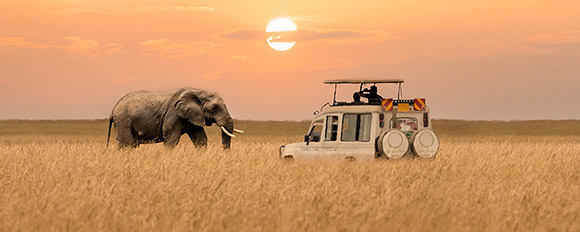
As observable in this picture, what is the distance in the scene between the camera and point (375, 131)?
585 inches

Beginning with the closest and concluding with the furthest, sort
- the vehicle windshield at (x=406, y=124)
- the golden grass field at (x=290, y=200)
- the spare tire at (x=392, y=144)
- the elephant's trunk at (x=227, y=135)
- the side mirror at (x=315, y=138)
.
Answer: the golden grass field at (x=290, y=200) → the spare tire at (x=392, y=144) → the vehicle windshield at (x=406, y=124) → the side mirror at (x=315, y=138) → the elephant's trunk at (x=227, y=135)

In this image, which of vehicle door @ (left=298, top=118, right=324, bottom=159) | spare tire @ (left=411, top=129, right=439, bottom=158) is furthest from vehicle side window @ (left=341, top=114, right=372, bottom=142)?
spare tire @ (left=411, top=129, right=439, bottom=158)

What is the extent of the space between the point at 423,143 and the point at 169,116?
10798 millimetres

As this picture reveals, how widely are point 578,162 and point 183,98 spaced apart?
1142cm

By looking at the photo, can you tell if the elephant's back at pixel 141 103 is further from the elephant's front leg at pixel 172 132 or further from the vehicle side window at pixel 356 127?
the vehicle side window at pixel 356 127

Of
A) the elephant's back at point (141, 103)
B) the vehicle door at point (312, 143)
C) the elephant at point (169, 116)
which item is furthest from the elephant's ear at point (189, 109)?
the vehicle door at point (312, 143)

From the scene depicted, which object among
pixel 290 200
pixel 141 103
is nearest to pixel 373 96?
pixel 290 200

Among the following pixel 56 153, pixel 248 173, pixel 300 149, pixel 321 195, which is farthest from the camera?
pixel 56 153

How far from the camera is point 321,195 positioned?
1011 cm

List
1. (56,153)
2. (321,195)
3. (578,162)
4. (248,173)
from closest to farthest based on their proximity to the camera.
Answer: (321,195) < (248,173) < (578,162) < (56,153)

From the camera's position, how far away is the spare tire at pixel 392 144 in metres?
14.5

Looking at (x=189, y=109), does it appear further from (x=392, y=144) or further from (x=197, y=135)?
(x=392, y=144)

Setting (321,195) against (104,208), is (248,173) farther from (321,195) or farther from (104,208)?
(104,208)

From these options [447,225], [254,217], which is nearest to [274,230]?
[254,217]
